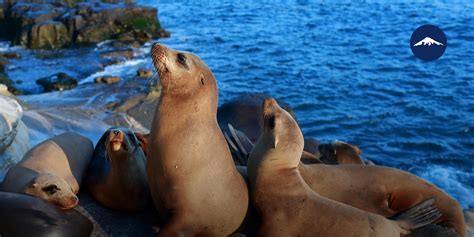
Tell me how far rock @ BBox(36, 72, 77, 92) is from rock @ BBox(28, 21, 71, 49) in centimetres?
521

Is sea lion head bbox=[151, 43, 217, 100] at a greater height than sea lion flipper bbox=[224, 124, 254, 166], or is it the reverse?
sea lion head bbox=[151, 43, 217, 100]

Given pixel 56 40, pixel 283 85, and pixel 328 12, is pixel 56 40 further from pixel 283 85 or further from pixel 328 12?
pixel 328 12

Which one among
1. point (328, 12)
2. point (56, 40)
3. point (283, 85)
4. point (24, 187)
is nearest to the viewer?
point (24, 187)

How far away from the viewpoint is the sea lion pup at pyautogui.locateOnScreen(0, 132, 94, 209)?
4.01 meters

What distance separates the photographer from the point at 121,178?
4.21 metres

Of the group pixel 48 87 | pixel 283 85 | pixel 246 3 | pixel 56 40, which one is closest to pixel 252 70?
pixel 283 85

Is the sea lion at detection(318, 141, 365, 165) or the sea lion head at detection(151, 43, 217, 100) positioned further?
the sea lion at detection(318, 141, 365, 165)

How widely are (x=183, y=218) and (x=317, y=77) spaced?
1273cm

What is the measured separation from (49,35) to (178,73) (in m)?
17.9

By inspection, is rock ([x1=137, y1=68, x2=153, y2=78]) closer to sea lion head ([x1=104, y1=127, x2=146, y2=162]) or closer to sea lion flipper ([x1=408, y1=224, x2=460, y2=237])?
sea lion head ([x1=104, y1=127, x2=146, y2=162])

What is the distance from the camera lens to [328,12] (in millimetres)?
25031

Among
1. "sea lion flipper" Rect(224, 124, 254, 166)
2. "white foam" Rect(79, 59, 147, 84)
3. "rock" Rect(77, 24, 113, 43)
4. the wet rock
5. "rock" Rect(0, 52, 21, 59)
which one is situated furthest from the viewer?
"rock" Rect(77, 24, 113, 43)

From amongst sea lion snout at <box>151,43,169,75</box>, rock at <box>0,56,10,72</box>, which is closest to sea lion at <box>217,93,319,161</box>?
sea lion snout at <box>151,43,169,75</box>

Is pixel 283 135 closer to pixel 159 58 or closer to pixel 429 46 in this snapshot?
pixel 159 58
